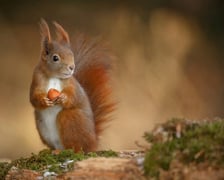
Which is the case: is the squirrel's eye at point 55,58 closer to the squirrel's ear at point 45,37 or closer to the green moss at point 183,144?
the squirrel's ear at point 45,37

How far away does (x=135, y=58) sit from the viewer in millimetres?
5066

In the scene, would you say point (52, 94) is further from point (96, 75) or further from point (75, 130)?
point (96, 75)

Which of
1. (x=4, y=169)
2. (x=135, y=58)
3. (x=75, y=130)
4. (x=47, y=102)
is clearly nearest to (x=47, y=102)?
(x=47, y=102)

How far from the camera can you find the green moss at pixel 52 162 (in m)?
2.46

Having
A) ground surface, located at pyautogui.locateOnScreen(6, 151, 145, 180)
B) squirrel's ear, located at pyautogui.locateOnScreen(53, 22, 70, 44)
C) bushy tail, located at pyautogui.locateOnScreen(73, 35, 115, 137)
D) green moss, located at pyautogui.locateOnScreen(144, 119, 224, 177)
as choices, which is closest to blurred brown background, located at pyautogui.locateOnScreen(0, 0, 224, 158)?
bushy tail, located at pyautogui.locateOnScreen(73, 35, 115, 137)

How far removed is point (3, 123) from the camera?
497 centimetres

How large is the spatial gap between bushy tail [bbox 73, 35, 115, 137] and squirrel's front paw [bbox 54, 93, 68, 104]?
307 mm

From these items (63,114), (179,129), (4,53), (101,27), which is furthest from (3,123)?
(179,129)

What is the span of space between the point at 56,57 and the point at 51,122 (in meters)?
0.22

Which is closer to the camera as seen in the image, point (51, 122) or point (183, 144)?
point (183, 144)

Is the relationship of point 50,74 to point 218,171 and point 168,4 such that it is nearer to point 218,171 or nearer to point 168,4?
point 218,171

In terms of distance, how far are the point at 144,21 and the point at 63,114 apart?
2.13 metres

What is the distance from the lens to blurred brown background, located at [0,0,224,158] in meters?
4.94

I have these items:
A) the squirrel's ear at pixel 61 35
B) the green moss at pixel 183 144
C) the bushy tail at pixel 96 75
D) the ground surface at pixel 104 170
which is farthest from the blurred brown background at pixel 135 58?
the green moss at pixel 183 144
